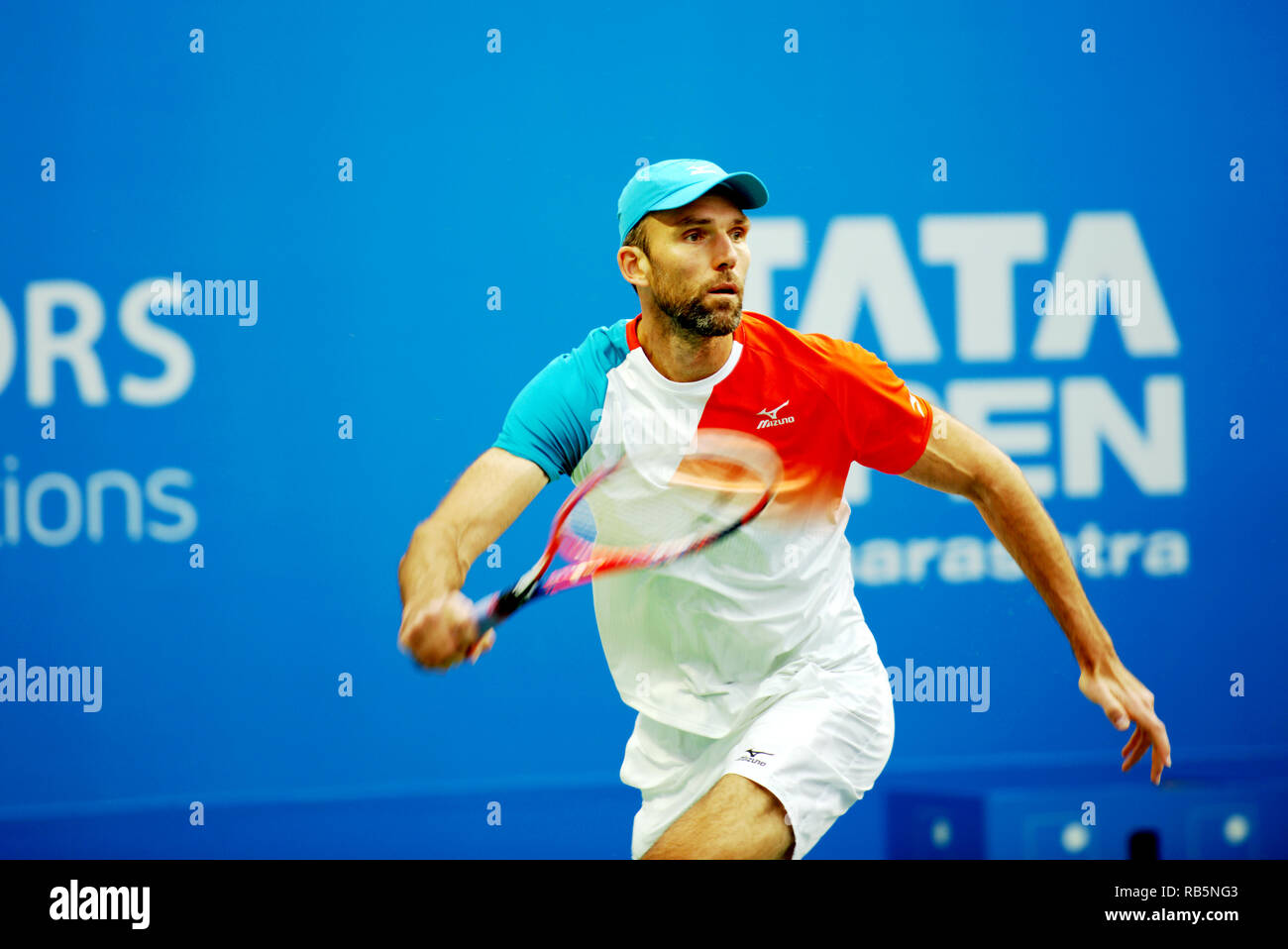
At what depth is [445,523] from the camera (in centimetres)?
237

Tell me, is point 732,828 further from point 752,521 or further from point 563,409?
point 563,409

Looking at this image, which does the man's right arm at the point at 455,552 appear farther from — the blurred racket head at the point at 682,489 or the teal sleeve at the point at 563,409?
the blurred racket head at the point at 682,489

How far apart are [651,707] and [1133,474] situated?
1.92 metres

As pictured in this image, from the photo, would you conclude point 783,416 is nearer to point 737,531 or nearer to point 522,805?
point 737,531

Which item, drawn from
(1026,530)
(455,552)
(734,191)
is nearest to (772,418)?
(734,191)

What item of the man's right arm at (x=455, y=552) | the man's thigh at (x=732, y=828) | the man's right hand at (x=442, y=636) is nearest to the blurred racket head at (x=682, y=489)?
the man's right arm at (x=455, y=552)

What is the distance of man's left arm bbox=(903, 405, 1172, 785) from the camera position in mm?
2760

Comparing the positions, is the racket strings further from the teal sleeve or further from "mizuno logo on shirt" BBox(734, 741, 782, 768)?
"mizuno logo on shirt" BBox(734, 741, 782, 768)

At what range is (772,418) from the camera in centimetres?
276

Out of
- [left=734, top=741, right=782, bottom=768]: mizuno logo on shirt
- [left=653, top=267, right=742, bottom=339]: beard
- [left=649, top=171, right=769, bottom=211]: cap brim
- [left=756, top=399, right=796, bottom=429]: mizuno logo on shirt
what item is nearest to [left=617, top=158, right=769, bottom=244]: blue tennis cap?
[left=649, top=171, right=769, bottom=211]: cap brim

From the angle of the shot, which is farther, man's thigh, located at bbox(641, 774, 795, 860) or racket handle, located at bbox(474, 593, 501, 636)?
man's thigh, located at bbox(641, 774, 795, 860)

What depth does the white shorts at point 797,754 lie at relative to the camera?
8.34ft

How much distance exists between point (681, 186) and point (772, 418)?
50 centimetres

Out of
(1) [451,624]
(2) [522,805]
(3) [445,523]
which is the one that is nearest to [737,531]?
(3) [445,523]
